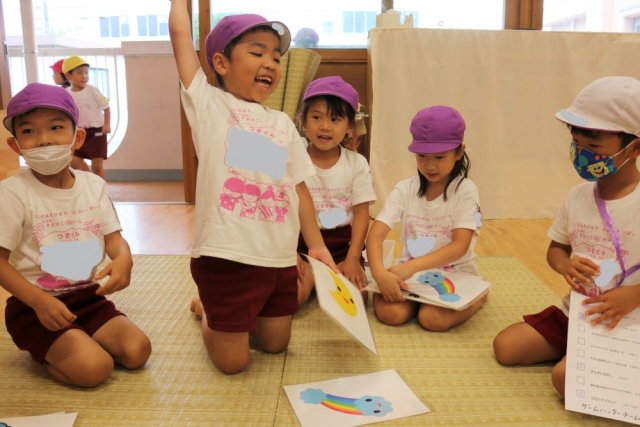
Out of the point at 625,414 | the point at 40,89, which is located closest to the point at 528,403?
the point at 625,414

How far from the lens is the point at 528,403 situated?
41.4 inches

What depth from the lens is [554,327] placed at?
1.18 metres

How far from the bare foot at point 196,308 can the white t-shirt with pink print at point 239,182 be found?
362 mm

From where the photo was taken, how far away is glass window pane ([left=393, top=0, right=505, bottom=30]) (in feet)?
10.0

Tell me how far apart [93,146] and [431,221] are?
247cm

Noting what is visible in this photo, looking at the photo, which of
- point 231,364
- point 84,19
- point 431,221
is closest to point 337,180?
point 431,221

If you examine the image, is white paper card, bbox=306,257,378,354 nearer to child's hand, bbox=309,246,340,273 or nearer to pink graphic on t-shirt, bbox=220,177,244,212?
child's hand, bbox=309,246,340,273

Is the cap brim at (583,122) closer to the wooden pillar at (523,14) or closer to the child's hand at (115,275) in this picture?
the child's hand at (115,275)

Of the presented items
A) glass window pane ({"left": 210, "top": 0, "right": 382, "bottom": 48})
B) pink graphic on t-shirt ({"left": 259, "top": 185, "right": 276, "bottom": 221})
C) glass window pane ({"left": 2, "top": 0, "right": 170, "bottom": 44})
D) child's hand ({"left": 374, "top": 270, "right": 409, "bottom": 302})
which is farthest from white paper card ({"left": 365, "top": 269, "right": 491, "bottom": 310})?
glass window pane ({"left": 2, "top": 0, "right": 170, "bottom": 44})

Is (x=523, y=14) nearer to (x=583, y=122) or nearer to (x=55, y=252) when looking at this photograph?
(x=583, y=122)

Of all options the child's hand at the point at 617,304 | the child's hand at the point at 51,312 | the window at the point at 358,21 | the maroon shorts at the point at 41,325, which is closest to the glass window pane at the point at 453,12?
the window at the point at 358,21

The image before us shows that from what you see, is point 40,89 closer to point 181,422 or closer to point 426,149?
point 181,422

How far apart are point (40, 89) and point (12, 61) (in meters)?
3.72

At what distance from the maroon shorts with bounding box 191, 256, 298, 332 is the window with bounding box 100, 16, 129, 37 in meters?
3.43
